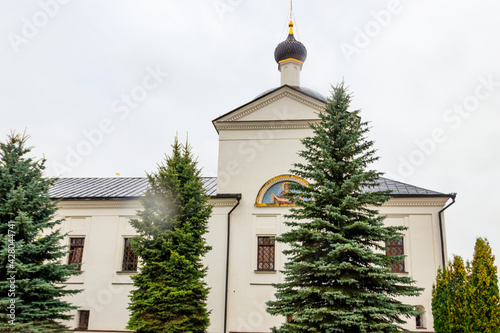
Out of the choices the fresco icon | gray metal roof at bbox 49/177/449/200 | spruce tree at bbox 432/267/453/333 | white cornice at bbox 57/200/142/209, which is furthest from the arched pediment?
spruce tree at bbox 432/267/453/333

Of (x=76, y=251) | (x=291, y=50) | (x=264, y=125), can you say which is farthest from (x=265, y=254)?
(x=291, y=50)

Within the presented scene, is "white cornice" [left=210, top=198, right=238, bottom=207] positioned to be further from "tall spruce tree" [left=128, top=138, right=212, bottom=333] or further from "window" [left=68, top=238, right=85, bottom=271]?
"window" [left=68, top=238, right=85, bottom=271]

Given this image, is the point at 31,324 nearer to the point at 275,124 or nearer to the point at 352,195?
the point at 352,195

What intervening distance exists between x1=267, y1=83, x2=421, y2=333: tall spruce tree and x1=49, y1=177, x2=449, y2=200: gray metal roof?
656 cm

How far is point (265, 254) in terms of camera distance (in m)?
16.6

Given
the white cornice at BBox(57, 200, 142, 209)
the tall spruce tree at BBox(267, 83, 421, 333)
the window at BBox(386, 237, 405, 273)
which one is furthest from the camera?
Answer: the white cornice at BBox(57, 200, 142, 209)

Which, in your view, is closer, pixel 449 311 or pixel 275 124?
pixel 449 311

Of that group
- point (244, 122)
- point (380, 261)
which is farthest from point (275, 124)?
point (380, 261)

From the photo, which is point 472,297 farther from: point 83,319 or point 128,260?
point 83,319

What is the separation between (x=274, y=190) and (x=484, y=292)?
8174 mm

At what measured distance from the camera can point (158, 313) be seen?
11.9 meters

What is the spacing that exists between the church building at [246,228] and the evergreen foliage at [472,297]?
3706 millimetres

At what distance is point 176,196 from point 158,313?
3.32 m

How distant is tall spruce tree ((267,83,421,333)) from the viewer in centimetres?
947
